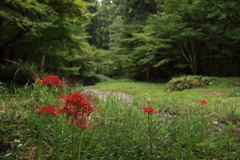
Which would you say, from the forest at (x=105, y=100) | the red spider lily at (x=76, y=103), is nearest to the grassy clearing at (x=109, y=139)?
the forest at (x=105, y=100)

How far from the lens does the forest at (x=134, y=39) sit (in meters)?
4.66

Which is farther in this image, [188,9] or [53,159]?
[188,9]

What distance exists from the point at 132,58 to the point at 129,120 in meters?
13.2

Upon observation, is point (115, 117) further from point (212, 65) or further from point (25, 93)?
point (212, 65)

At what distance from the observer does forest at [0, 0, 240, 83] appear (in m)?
4.66

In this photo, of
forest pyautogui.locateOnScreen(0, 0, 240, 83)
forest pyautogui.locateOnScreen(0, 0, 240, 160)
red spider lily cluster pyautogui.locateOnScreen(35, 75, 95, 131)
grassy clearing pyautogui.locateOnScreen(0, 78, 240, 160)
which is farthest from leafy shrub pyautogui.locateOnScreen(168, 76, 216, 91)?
red spider lily cluster pyautogui.locateOnScreen(35, 75, 95, 131)

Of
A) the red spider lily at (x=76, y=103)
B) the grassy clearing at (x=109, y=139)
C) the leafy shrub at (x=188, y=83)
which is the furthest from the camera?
the leafy shrub at (x=188, y=83)

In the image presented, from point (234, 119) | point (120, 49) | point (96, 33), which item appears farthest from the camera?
point (96, 33)

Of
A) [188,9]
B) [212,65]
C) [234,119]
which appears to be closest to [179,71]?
[212,65]

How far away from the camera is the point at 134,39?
47.5 feet

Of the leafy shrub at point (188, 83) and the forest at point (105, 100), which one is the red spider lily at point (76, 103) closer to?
the forest at point (105, 100)

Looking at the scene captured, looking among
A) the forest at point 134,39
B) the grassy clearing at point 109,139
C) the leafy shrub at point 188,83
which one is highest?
the forest at point 134,39

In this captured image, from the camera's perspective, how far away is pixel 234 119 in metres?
3.68

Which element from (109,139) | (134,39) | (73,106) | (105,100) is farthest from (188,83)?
(73,106)
